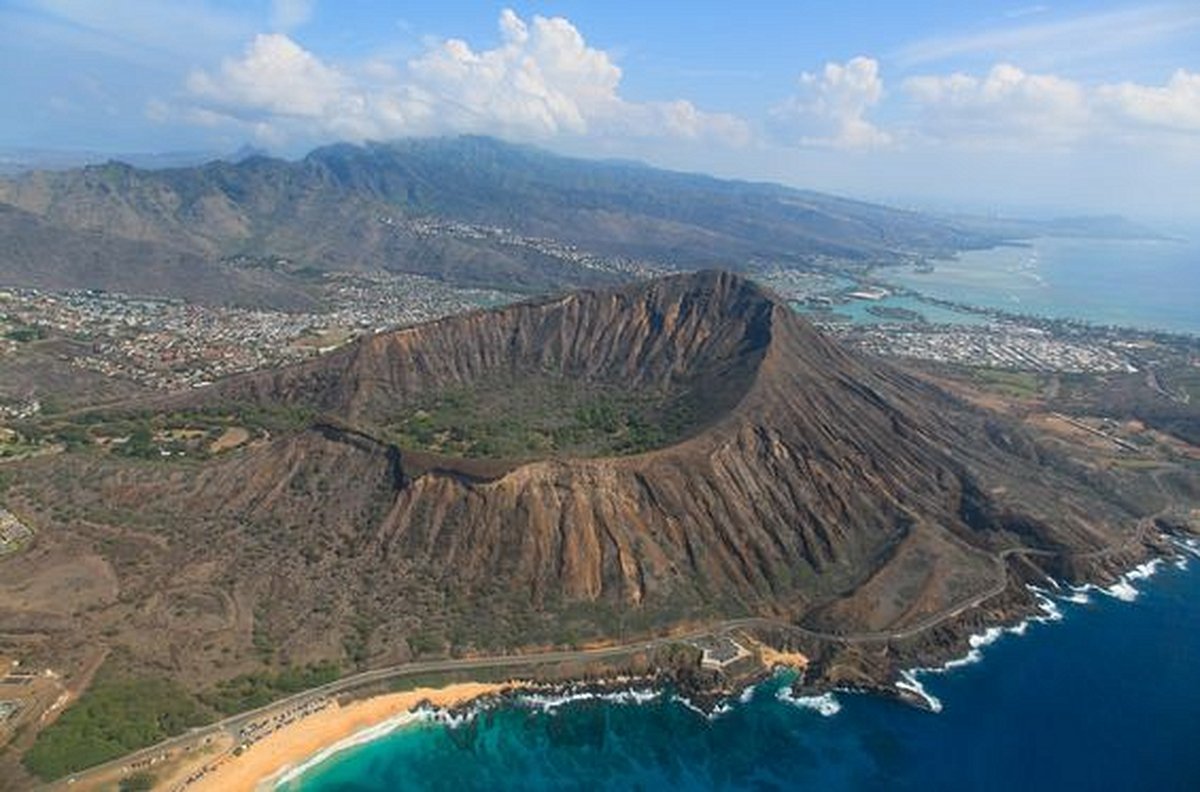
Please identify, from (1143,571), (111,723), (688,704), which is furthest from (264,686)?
(1143,571)

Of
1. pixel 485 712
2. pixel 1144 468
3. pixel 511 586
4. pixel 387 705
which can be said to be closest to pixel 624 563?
pixel 511 586

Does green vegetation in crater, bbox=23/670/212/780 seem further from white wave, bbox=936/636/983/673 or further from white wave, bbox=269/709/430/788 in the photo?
white wave, bbox=936/636/983/673

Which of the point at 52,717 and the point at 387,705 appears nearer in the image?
the point at 52,717

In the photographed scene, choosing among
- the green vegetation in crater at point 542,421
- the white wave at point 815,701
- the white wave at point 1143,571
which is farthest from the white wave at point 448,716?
the white wave at point 1143,571

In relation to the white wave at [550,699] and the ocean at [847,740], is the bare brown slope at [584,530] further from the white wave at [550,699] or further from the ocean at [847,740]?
the ocean at [847,740]

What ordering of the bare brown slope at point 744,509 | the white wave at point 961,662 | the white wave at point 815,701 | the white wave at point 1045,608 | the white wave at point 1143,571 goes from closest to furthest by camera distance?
the white wave at point 815,701 → the white wave at point 961,662 → the bare brown slope at point 744,509 → the white wave at point 1045,608 → the white wave at point 1143,571

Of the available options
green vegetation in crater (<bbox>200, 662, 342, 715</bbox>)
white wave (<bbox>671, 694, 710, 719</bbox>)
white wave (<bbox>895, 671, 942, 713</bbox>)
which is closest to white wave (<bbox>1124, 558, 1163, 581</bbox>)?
white wave (<bbox>895, 671, 942, 713</bbox>)

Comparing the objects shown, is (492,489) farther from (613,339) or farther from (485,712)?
(613,339)
